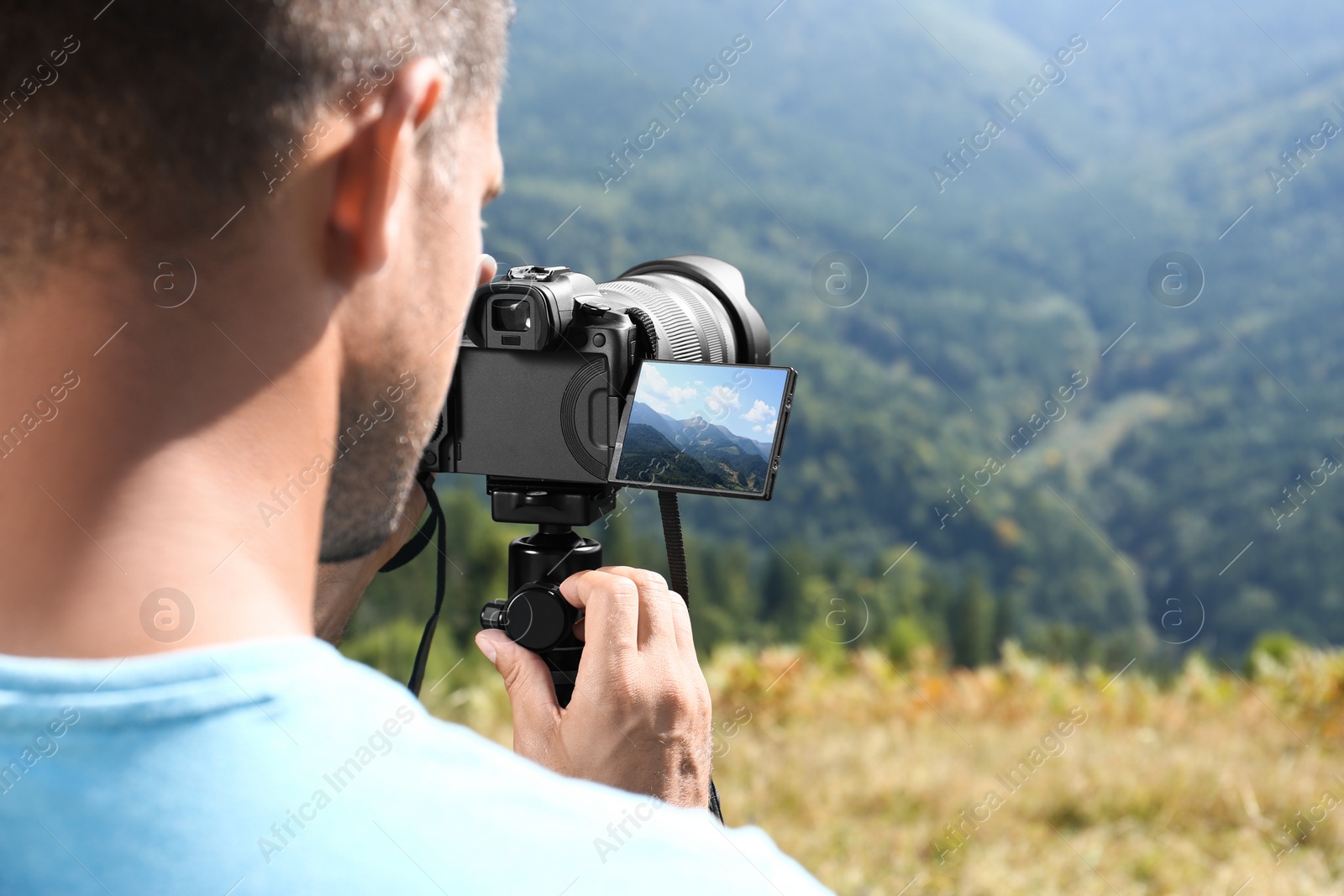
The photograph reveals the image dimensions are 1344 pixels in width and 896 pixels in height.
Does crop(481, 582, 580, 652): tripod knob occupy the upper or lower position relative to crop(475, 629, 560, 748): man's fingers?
upper

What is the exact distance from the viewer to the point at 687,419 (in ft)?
4.61

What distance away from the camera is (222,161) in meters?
0.61

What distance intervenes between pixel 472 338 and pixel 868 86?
79.5 meters

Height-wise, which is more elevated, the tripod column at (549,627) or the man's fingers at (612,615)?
the man's fingers at (612,615)

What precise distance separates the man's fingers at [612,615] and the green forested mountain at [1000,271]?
8457mm

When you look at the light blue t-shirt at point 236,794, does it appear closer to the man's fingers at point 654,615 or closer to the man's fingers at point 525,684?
the man's fingers at point 654,615

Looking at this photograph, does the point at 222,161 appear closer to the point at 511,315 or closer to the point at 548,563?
the point at 511,315

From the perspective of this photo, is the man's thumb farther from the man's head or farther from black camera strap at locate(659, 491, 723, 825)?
the man's head

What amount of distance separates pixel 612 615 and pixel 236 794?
2.33ft

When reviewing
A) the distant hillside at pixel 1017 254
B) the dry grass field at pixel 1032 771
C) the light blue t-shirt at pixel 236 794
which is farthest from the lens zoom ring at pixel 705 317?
the distant hillside at pixel 1017 254

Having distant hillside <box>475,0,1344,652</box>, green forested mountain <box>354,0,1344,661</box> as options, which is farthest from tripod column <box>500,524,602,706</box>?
distant hillside <box>475,0,1344,652</box>

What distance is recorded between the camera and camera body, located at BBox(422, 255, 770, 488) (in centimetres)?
149

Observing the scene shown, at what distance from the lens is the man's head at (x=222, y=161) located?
593mm

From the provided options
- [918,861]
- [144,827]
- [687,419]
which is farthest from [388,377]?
[918,861]
